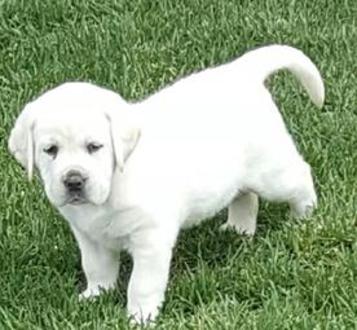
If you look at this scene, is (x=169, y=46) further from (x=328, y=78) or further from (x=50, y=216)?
(x=50, y=216)

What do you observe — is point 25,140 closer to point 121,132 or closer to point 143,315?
point 121,132

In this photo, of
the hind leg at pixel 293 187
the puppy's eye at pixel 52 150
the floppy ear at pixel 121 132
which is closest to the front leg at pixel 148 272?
the floppy ear at pixel 121 132

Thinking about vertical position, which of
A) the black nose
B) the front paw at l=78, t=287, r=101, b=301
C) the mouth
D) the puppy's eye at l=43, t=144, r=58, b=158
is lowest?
the front paw at l=78, t=287, r=101, b=301

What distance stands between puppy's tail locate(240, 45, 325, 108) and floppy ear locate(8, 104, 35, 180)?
1.05m

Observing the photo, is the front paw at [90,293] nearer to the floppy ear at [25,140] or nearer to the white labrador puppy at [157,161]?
the white labrador puppy at [157,161]

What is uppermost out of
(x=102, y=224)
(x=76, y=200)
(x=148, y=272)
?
(x=76, y=200)

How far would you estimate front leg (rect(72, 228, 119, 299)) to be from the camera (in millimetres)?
4945

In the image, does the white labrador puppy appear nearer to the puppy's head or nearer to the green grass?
the puppy's head

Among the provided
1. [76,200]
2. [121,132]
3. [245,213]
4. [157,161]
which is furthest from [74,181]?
[245,213]

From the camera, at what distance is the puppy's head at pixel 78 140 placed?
14.7 ft

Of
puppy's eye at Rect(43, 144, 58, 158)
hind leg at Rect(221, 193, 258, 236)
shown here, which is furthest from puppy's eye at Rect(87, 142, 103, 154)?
hind leg at Rect(221, 193, 258, 236)

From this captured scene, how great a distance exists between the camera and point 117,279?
201 inches

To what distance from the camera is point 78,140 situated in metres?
4.48

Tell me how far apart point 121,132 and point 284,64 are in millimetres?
1096
